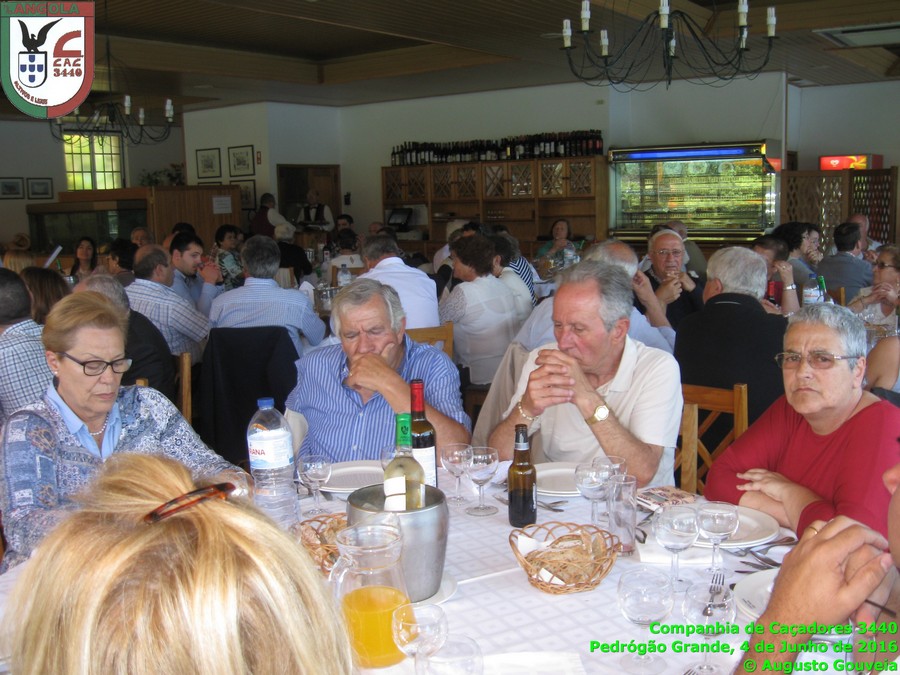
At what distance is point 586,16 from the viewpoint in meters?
5.21

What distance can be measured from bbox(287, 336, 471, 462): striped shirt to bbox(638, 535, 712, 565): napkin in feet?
3.63

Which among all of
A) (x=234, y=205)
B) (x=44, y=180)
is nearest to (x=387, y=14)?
(x=234, y=205)

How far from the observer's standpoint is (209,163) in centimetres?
1380

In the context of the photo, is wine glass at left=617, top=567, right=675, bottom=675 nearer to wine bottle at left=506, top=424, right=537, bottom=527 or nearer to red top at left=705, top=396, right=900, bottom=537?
wine bottle at left=506, top=424, right=537, bottom=527

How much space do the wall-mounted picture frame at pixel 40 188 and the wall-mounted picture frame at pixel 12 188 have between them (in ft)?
0.41

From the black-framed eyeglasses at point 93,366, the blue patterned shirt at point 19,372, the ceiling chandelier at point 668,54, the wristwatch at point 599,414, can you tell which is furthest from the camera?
the ceiling chandelier at point 668,54

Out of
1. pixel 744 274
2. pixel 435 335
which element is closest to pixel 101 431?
pixel 435 335

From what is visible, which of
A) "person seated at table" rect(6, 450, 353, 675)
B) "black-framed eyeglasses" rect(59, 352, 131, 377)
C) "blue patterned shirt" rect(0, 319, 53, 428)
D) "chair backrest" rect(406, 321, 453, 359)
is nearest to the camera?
"person seated at table" rect(6, 450, 353, 675)

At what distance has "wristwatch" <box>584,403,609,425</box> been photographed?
249 centimetres

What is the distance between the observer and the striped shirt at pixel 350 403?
2.82 m

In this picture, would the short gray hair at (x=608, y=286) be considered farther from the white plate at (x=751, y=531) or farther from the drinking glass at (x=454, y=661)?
the drinking glass at (x=454, y=661)

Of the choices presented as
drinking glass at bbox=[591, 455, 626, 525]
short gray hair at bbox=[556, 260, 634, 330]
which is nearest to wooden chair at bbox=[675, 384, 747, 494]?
short gray hair at bbox=[556, 260, 634, 330]

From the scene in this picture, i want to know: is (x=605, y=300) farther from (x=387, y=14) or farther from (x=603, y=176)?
(x=603, y=176)

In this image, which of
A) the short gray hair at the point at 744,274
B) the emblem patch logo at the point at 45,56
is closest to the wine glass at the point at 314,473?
the short gray hair at the point at 744,274
